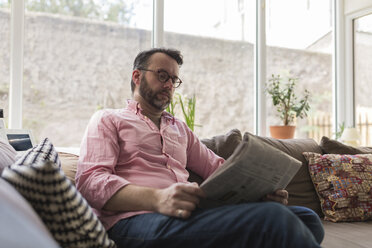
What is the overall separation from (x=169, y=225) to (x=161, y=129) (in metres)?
0.62

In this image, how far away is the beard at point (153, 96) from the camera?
5.63 ft

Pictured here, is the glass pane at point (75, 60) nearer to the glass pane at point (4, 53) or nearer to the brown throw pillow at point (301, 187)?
the glass pane at point (4, 53)

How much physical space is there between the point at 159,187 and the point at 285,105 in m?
2.71

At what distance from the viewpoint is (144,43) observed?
3.48 m

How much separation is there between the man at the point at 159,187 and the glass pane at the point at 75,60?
150 cm

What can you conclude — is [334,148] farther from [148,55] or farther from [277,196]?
[148,55]

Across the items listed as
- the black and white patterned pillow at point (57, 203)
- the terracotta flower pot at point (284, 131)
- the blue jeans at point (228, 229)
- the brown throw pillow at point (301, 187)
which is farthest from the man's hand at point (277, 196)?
the terracotta flower pot at point (284, 131)

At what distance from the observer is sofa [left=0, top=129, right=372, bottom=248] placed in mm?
620

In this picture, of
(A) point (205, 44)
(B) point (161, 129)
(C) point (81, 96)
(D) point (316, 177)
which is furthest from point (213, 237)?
(A) point (205, 44)

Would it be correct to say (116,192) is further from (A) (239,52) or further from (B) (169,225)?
(A) (239,52)

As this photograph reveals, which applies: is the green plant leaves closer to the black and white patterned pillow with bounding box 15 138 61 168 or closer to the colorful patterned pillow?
the colorful patterned pillow

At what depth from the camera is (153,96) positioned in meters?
1.72

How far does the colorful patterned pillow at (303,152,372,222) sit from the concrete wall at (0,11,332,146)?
1.67 metres

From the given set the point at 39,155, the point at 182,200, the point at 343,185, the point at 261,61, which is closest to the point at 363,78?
the point at 261,61
